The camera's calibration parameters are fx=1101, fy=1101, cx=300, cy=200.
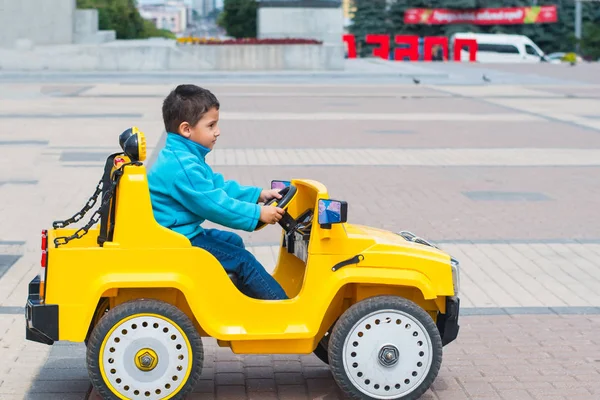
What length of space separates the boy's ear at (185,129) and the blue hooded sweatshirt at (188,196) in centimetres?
2

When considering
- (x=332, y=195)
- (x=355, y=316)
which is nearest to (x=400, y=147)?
(x=332, y=195)

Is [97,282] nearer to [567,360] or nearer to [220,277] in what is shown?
[220,277]

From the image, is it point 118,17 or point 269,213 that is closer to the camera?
point 269,213

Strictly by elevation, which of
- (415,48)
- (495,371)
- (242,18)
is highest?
(242,18)

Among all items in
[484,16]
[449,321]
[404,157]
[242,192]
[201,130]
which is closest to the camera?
[201,130]

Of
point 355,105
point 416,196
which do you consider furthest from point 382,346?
point 355,105

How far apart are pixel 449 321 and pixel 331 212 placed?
2.48ft

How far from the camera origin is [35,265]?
279 inches

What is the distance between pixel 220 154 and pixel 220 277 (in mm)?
8720

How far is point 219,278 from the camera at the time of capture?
4.34 metres

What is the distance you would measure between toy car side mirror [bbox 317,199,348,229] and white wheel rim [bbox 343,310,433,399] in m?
0.41

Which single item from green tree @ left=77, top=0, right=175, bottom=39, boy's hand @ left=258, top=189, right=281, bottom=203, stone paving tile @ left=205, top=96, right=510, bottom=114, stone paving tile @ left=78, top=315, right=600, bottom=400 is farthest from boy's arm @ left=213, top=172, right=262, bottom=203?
green tree @ left=77, top=0, right=175, bottom=39

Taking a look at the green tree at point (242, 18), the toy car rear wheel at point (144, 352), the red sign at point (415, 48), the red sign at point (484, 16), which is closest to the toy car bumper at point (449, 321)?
the toy car rear wheel at point (144, 352)

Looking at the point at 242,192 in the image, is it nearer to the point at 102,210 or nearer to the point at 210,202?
the point at 210,202
